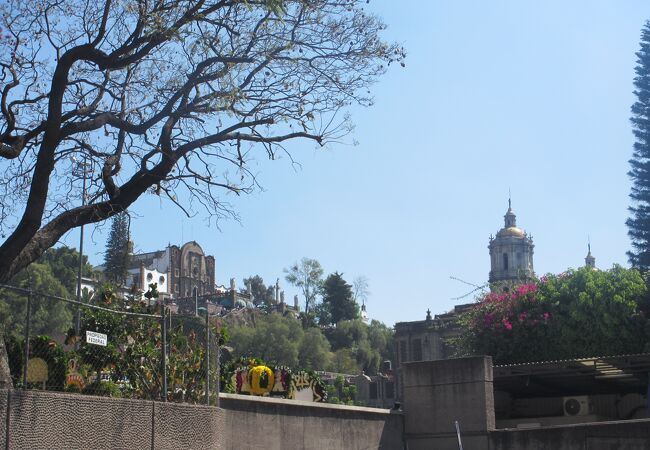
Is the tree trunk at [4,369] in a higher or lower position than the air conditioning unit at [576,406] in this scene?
higher

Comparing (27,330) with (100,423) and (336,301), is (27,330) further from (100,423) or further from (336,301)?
(336,301)

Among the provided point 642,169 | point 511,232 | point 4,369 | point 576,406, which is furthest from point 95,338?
point 511,232

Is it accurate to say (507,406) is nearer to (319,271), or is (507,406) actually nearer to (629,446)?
(629,446)

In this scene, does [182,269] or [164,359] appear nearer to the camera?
[164,359]

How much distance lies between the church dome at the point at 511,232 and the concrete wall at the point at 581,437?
12062 cm

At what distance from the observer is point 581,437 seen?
48.9 ft

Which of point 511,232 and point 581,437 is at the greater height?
point 511,232

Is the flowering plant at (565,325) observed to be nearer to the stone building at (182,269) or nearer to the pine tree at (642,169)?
the pine tree at (642,169)

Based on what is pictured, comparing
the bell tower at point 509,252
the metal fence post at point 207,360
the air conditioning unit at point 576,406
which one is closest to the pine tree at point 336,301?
the bell tower at point 509,252

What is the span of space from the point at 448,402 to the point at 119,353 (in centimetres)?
643

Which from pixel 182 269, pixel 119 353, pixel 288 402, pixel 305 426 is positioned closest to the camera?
pixel 119 353

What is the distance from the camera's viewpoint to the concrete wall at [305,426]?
529 inches

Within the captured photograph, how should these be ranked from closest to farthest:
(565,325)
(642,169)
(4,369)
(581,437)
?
1. (4,369)
2. (581,437)
3. (565,325)
4. (642,169)

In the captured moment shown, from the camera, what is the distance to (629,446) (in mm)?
14297
